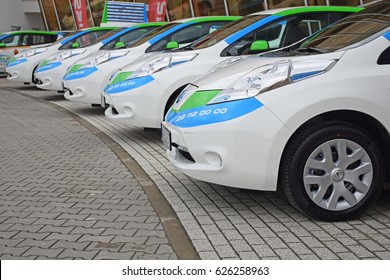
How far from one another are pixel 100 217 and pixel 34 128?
5212mm

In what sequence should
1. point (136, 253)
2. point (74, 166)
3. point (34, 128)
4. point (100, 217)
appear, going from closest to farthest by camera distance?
1. point (136, 253)
2. point (100, 217)
3. point (74, 166)
4. point (34, 128)

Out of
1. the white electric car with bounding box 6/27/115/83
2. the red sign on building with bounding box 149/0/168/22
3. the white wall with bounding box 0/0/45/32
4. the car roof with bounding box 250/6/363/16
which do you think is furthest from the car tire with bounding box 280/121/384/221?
the white wall with bounding box 0/0/45/32

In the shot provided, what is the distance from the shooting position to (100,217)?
4.42 m

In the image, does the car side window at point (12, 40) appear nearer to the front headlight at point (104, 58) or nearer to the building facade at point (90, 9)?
the building facade at point (90, 9)

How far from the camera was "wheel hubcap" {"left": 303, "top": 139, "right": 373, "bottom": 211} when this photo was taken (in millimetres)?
3994

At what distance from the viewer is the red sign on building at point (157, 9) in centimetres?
1777

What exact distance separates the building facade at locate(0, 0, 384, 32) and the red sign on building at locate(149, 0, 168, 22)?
263cm

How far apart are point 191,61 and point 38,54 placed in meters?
9.50

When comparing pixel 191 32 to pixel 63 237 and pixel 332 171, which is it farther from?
pixel 63 237

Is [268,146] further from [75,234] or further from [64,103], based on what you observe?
[64,103]

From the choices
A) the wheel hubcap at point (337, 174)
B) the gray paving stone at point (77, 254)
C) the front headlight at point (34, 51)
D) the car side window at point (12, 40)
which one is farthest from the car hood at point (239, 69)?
the car side window at point (12, 40)

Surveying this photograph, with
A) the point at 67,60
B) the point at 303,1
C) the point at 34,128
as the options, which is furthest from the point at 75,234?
the point at 303,1

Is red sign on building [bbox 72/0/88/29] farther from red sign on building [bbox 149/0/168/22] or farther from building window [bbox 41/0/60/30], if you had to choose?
building window [bbox 41/0/60/30]

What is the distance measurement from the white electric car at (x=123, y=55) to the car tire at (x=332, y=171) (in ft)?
17.5
